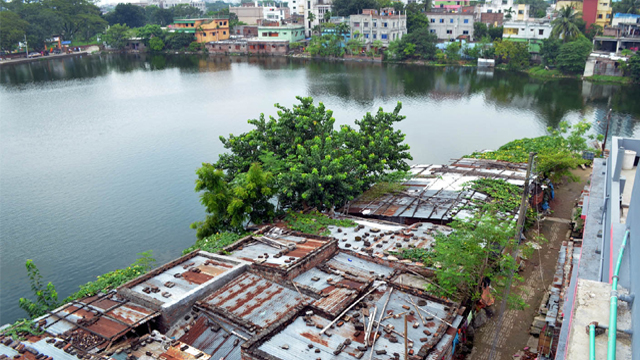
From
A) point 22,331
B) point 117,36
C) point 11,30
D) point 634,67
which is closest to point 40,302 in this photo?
point 22,331

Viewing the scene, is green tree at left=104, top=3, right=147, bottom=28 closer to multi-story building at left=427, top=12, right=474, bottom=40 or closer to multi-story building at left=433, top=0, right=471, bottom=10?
multi-story building at left=433, top=0, right=471, bottom=10

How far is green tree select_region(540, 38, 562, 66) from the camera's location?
6538cm

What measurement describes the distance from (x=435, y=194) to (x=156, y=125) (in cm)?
3138

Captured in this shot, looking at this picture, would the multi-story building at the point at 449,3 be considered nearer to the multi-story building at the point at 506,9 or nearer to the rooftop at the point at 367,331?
the multi-story building at the point at 506,9

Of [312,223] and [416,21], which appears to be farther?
[416,21]

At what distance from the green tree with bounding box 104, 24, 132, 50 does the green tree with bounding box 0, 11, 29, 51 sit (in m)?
14.8

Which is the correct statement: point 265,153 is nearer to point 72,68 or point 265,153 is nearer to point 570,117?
point 570,117

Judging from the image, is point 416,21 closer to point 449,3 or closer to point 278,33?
point 449,3

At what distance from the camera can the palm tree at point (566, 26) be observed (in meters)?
67.2

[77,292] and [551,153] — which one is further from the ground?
[551,153]

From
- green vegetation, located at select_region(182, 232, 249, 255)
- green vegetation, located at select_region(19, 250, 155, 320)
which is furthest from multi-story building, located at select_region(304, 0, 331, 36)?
green vegetation, located at select_region(19, 250, 155, 320)

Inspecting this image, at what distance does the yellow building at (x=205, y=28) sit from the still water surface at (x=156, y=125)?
51.9 ft

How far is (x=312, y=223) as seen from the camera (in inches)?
755

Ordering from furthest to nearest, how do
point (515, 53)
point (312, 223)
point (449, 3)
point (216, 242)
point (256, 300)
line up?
point (449, 3) → point (515, 53) → point (312, 223) → point (216, 242) → point (256, 300)
